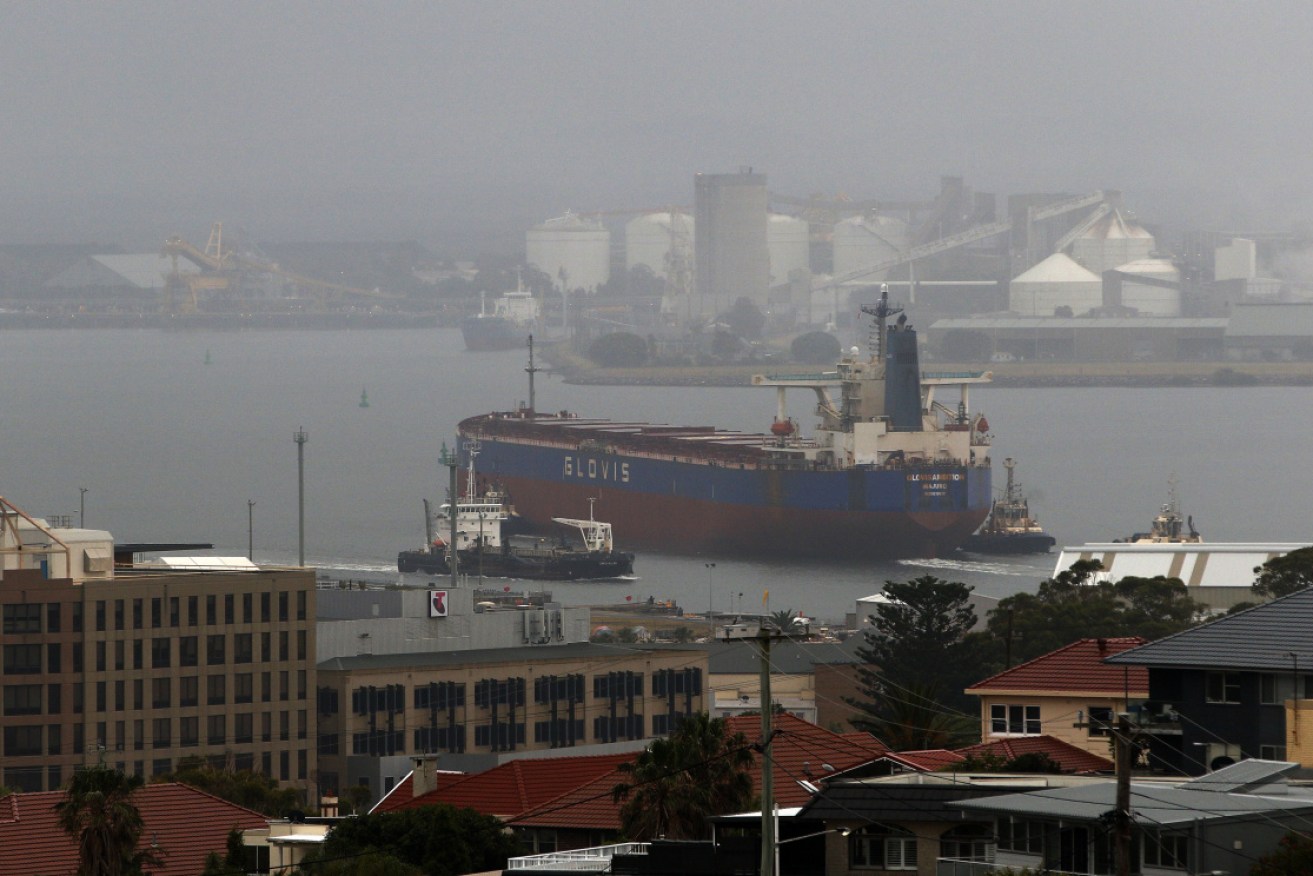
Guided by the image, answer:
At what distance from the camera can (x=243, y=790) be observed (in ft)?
82.0

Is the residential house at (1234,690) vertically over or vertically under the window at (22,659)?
over

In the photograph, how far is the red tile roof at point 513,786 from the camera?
18.8m

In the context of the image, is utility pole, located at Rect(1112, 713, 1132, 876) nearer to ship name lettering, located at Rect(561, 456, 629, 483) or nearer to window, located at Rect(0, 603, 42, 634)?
window, located at Rect(0, 603, 42, 634)

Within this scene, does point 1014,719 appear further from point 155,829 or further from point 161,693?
point 161,693

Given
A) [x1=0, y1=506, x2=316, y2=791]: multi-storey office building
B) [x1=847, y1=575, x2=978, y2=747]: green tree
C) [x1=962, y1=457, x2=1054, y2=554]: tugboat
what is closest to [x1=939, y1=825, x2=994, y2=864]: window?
[x1=847, y1=575, x2=978, y2=747]: green tree

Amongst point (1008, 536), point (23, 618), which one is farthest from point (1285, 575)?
point (1008, 536)

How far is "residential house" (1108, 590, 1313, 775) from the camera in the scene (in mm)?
15258

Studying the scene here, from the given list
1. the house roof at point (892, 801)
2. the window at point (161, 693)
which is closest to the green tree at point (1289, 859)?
the house roof at point (892, 801)

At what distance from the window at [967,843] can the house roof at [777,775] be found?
2.32 metres

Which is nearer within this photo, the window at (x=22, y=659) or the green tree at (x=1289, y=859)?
the green tree at (x=1289, y=859)

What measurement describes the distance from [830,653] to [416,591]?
266 inches

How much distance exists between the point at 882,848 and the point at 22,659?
63.5 ft

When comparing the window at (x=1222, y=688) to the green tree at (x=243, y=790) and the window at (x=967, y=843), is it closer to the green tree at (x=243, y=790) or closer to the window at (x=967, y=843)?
the window at (x=967, y=843)

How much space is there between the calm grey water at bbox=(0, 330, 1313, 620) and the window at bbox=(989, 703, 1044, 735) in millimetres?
37851
